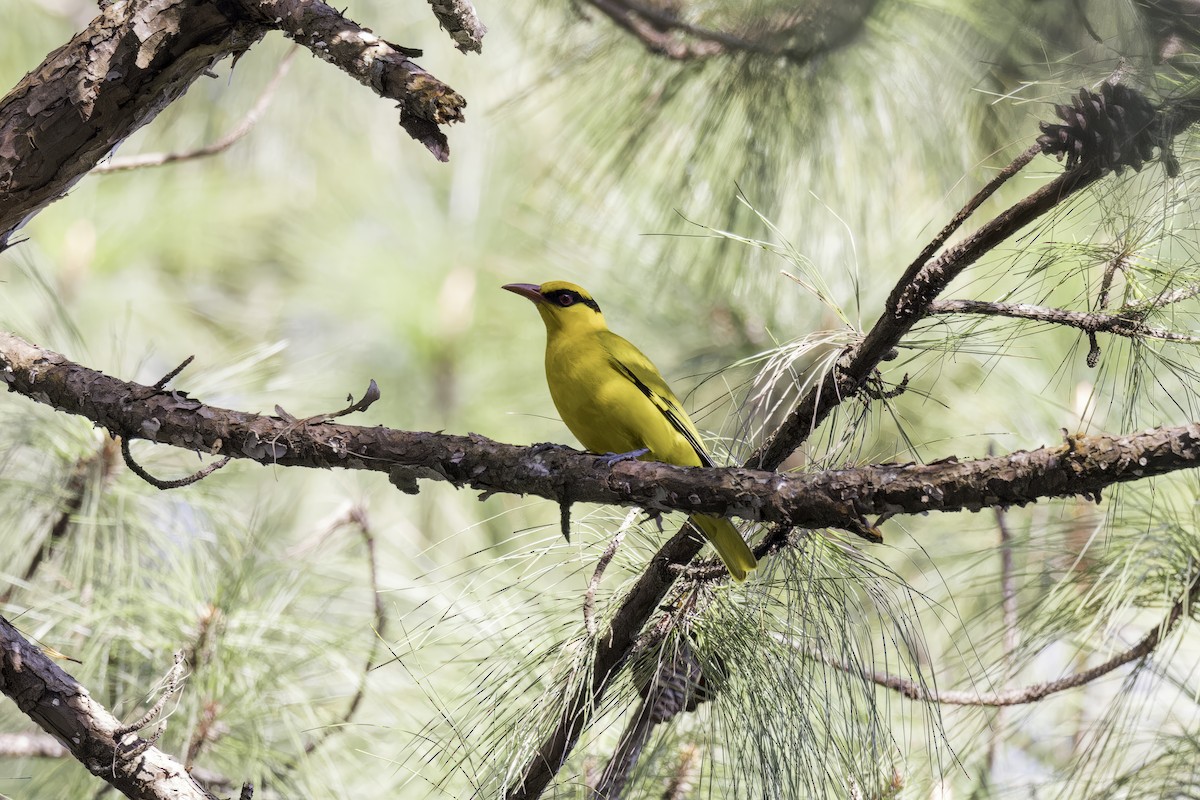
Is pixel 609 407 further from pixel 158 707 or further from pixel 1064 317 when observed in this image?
pixel 158 707

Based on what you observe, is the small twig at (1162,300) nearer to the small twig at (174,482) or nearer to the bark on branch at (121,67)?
the bark on branch at (121,67)

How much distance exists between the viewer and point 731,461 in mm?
2271

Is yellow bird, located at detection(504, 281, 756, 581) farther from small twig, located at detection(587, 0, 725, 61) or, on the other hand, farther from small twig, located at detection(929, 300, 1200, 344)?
small twig, located at detection(587, 0, 725, 61)

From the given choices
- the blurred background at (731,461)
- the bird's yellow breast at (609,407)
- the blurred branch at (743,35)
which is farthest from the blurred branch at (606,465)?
the blurred branch at (743,35)

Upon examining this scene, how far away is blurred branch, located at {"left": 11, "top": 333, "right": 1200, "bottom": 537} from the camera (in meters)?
1.38

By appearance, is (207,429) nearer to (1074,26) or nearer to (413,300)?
(1074,26)

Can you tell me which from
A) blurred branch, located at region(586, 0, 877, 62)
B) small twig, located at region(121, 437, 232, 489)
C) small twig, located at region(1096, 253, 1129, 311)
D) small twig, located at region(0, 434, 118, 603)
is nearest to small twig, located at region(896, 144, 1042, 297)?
small twig, located at region(1096, 253, 1129, 311)

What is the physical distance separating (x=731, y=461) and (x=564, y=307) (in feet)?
3.78

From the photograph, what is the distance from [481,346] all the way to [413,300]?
26.0 inches

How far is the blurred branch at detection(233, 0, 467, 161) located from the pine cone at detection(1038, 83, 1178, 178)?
0.98 m

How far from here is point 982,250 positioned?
1.77 m

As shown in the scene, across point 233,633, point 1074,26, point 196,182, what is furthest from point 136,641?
point 196,182

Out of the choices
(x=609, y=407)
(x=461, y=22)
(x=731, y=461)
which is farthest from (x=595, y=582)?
(x=461, y=22)

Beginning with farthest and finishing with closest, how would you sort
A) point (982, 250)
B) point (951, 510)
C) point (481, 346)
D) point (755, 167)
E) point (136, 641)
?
point (481, 346) < point (755, 167) < point (136, 641) < point (982, 250) < point (951, 510)
